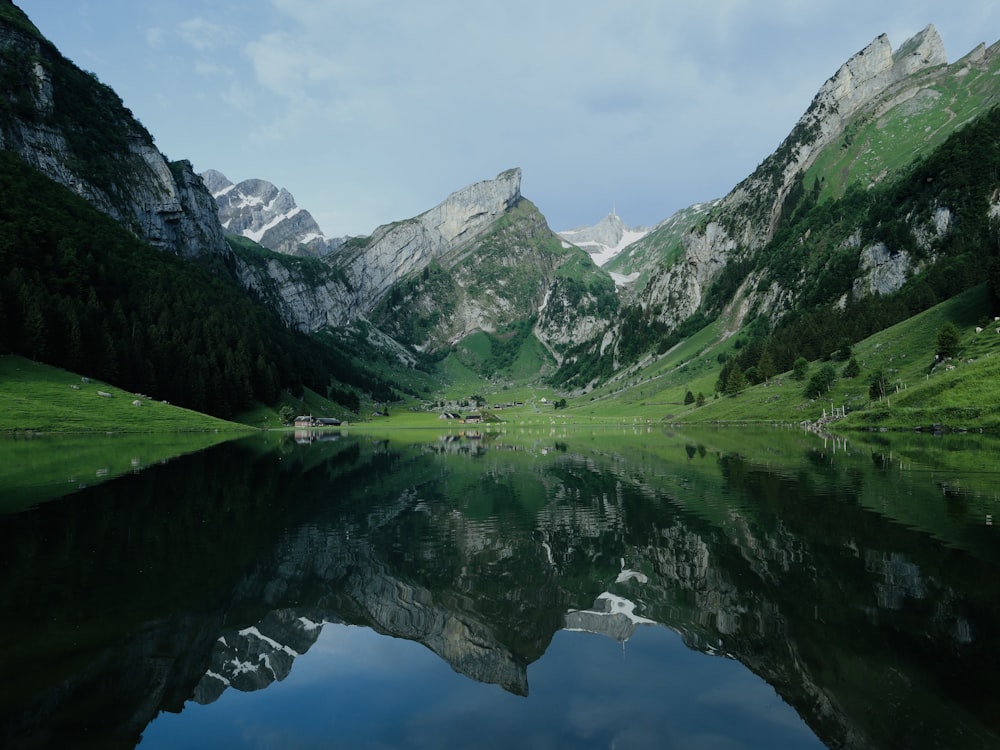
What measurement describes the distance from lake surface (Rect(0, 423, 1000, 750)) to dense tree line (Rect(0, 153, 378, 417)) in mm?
78161

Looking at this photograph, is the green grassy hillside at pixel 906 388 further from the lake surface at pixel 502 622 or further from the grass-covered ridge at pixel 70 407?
the grass-covered ridge at pixel 70 407

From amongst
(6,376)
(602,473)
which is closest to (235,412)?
(6,376)

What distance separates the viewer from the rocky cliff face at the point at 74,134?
6289 inches

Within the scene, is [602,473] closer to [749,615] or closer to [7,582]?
[749,615]

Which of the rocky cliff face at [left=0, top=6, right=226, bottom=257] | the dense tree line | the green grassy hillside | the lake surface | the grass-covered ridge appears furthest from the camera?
the rocky cliff face at [left=0, top=6, right=226, bottom=257]

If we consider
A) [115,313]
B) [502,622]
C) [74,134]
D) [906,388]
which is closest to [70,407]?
[115,313]

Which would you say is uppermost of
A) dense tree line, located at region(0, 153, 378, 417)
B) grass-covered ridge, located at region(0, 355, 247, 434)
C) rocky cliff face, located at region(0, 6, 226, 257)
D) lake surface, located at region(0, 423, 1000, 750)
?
rocky cliff face, located at region(0, 6, 226, 257)

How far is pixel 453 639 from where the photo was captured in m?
16.4

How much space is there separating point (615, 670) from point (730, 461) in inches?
1890

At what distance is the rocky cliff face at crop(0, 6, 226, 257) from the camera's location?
15975 centimetres

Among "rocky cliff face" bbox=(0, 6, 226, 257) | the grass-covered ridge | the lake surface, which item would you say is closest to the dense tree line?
the grass-covered ridge

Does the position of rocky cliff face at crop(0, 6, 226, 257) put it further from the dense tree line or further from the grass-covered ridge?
the grass-covered ridge

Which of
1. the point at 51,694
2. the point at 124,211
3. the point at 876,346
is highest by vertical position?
the point at 124,211

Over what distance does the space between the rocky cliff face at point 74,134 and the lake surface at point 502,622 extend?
173438 millimetres
